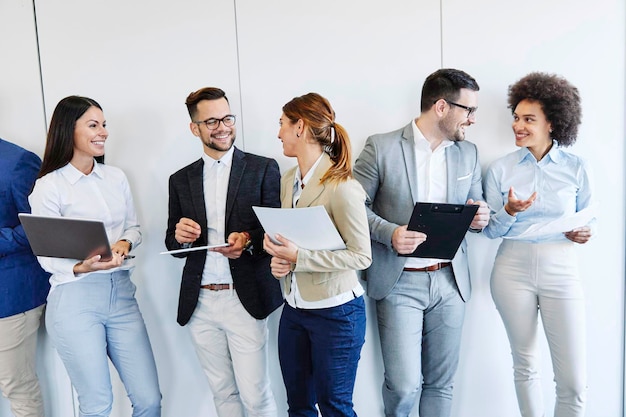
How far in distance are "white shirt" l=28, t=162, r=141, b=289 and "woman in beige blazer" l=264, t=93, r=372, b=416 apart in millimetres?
789

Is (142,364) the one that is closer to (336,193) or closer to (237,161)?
(237,161)

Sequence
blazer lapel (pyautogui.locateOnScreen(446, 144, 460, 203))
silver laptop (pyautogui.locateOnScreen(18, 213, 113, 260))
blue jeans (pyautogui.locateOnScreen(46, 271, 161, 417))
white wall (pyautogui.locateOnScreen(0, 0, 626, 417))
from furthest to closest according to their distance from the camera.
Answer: white wall (pyautogui.locateOnScreen(0, 0, 626, 417)) < blazer lapel (pyautogui.locateOnScreen(446, 144, 460, 203)) < blue jeans (pyautogui.locateOnScreen(46, 271, 161, 417)) < silver laptop (pyautogui.locateOnScreen(18, 213, 113, 260))

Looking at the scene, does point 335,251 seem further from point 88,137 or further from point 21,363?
point 21,363

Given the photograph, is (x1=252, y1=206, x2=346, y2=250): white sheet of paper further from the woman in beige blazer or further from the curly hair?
the curly hair

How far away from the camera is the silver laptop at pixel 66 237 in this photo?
190 cm

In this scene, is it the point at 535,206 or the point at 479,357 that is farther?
the point at 479,357

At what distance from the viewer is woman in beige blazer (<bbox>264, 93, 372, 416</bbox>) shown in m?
1.85

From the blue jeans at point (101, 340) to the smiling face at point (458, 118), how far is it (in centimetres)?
161

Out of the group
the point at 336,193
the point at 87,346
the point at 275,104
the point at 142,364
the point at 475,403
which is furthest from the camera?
the point at 475,403

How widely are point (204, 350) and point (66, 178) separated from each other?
98 cm

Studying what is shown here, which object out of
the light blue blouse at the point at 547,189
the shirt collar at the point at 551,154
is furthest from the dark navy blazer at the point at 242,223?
the shirt collar at the point at 551,154

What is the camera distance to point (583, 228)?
7.61 ft

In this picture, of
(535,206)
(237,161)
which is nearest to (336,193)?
(237,161)

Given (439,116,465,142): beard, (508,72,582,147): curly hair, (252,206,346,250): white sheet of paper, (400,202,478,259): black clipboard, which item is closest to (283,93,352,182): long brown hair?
(252,206,346,250): white sheet of paper
